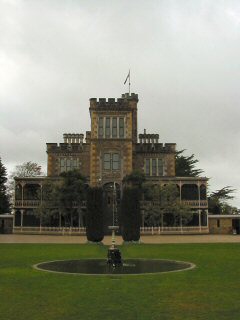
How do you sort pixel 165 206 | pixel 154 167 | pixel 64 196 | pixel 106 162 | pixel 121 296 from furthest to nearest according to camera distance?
pixel 154 167 → pixel 106 162 → pixel 165 206 → pixel 64 196 → pixel 121 296

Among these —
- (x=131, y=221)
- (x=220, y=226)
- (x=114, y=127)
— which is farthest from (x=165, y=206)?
(x=131, y=221)

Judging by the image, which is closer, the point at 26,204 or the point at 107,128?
the point at 26,204

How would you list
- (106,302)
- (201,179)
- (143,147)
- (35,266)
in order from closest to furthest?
(106,302) < (35,266) < (201,179) < (143,147)

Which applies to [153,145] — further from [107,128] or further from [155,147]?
[107,128]

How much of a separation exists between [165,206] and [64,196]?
1115cm

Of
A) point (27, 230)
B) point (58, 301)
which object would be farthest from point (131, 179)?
point (58, 301)

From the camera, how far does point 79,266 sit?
17.8m

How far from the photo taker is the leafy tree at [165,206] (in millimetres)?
49406

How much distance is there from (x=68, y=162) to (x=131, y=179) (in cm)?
1118

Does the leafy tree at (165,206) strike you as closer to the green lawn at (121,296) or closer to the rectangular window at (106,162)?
the rectangular window at (106,162)

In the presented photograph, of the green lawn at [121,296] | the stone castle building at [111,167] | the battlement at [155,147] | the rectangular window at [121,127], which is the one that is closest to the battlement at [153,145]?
the battlement at [155,147]

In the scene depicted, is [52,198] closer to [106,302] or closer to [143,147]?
[143,147]

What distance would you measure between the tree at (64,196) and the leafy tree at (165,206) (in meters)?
7.71

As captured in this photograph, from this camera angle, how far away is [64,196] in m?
49.0
